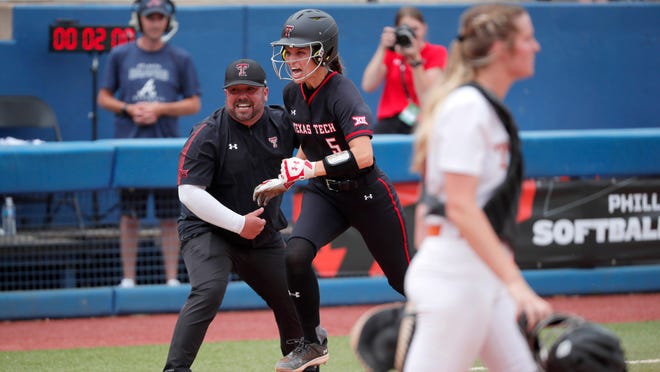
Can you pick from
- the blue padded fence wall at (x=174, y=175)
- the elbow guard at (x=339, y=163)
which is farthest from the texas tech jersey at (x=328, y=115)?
the blue padded fence wall at (x=174, y=175)

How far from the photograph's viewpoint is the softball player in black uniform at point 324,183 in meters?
5.85

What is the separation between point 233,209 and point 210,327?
8.58 feet

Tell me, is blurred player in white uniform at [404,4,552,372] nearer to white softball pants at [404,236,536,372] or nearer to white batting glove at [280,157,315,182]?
white softball pants at [404,236,536,372]

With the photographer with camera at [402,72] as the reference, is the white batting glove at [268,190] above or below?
below

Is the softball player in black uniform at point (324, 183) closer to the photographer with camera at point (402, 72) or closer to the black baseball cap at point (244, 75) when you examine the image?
the black baseball cap at point (244, 75)

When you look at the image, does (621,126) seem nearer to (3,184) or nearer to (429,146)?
(3,184)

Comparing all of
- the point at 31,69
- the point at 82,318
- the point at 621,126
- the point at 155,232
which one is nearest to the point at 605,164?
the point at 621,126

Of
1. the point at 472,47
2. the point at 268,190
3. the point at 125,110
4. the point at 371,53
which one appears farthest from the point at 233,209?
the point at 371,53

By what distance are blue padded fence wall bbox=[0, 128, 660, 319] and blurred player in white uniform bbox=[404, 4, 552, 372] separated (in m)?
5.12

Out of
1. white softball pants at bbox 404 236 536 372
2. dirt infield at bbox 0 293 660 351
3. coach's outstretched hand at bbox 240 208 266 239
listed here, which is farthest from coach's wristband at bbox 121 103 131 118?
white softball pants at bbox 404 236 536 372

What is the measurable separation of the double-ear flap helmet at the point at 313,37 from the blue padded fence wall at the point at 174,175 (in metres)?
2.84

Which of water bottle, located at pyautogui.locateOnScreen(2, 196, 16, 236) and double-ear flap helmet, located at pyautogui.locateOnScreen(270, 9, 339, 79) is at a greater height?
double-ear flap helmet, located at pyautogui.locateOnScreen(270, 9, 339, 79)

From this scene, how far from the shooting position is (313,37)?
5879mm

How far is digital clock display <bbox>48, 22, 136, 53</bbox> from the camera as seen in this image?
965 cm
